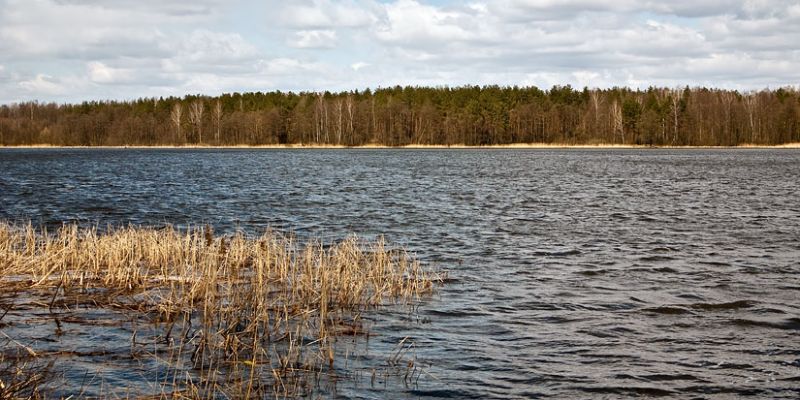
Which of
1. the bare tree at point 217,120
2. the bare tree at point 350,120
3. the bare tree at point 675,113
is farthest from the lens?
the bare tree at point 217,120

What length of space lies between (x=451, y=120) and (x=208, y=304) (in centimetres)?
13698

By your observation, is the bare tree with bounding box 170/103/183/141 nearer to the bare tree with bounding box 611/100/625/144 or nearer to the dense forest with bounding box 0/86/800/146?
the dense forest with bounding box 0/86/800/146

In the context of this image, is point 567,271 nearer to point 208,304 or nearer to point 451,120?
point 208,304

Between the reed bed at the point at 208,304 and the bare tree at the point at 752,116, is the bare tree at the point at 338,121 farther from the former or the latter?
the reed bed at the point at 208,304

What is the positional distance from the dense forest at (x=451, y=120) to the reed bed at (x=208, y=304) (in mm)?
126387

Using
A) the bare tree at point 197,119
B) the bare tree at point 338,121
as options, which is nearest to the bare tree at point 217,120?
the bare tree at point 197,119

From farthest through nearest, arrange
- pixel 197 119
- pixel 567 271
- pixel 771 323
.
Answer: pixel 197 119 < pixel 567 271 < pixel 771 323

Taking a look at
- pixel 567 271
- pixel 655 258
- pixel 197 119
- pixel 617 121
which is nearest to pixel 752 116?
pixel 617 121

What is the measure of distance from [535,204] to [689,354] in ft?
85.8

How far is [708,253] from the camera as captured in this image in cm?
2162

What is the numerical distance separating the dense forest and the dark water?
9678 centimetres

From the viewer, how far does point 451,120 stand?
148 meters

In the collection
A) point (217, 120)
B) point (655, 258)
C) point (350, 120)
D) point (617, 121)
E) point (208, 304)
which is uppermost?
point (217, 120)

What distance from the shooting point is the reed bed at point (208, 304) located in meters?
9.96
